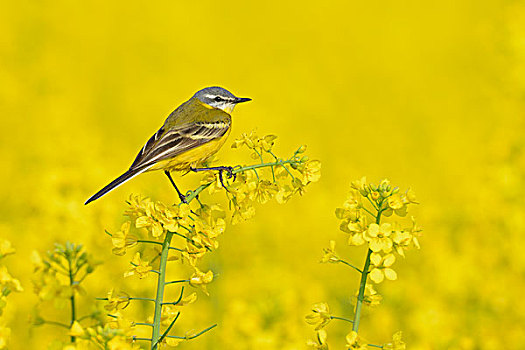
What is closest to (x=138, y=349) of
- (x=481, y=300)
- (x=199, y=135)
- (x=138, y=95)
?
(x=199, y=135)

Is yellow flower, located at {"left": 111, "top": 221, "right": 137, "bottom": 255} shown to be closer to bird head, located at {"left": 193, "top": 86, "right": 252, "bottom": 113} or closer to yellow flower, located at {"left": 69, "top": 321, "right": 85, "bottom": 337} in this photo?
yellow flower, located at {"left": 69, "top": 321, "right": 85, "bottom": 337}

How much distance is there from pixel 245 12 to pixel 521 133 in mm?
20641

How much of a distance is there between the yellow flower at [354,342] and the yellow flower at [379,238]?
11.4 inches

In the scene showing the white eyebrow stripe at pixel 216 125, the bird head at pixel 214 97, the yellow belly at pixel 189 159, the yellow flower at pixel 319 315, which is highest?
the bird head at pixel 214 97

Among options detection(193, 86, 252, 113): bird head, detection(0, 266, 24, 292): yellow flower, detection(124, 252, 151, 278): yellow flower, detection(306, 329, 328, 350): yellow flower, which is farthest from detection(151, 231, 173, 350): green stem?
detection(193, 86, 252, 113): bird head

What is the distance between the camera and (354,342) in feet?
7.28

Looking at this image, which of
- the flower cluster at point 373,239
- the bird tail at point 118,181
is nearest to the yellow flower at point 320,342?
the flower cluster at point 373,239

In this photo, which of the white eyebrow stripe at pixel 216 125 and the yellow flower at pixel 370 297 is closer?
the yellow flower at pixel 370 297

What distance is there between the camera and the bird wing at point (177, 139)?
145 inches

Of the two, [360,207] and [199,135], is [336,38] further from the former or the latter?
[360,207]

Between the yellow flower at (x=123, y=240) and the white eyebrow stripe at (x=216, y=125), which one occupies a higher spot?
the white eyebrow stripe at (x=216, y=125)

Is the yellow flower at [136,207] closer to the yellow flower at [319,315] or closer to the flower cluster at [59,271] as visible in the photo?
the flower cluster at [59,271]

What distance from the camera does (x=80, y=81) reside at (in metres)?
17.1

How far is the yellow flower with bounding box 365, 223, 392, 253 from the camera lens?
2.25 metres
